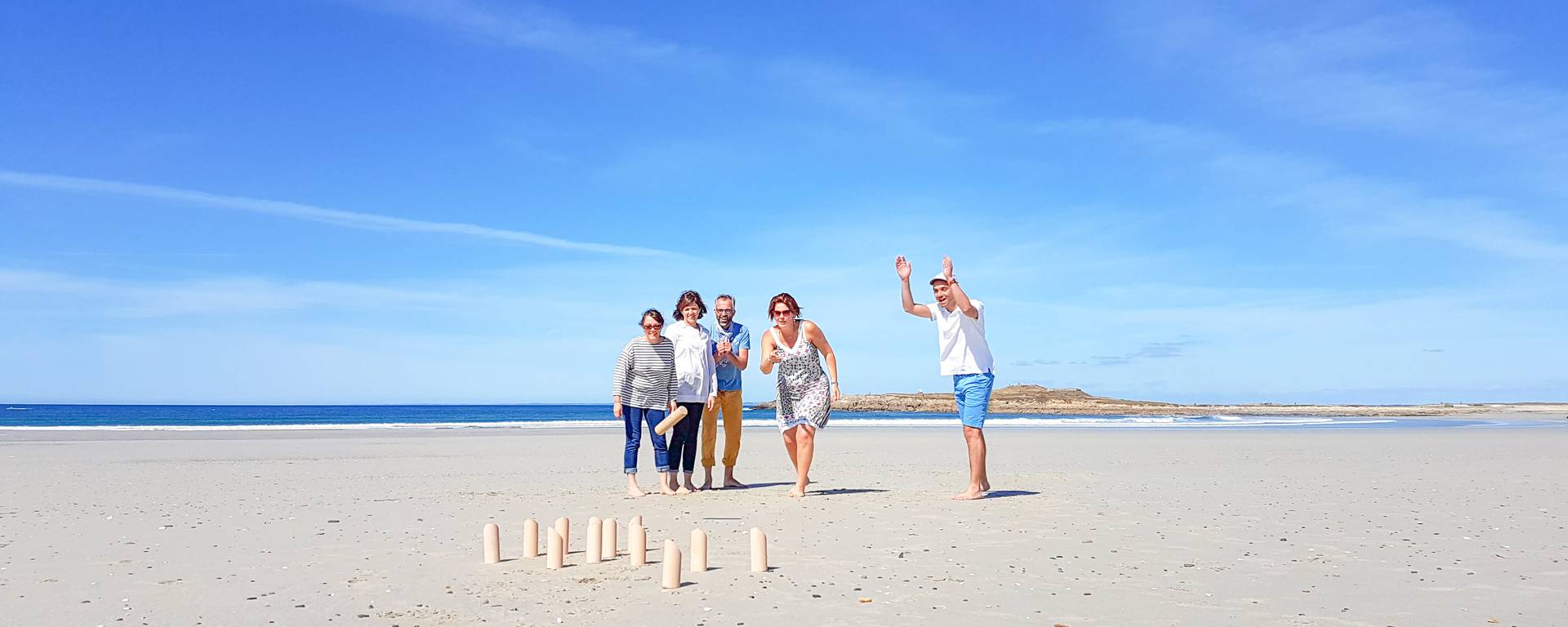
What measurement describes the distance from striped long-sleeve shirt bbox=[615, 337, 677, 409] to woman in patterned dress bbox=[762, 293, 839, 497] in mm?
948

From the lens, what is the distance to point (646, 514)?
8.05 m

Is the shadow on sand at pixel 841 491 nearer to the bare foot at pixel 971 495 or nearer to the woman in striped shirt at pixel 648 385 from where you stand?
the bare foot at pixel 971 495

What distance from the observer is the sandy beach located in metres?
4.61

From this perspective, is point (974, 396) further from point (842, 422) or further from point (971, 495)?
point (842, 422)

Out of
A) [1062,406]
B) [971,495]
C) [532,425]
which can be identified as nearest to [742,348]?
[971,495]

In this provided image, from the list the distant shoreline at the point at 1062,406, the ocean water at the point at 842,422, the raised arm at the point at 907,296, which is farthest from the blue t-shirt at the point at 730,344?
the distant shoreline at the point at 1062,406

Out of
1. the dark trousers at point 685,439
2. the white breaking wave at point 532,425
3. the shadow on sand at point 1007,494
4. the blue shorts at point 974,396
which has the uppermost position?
the blue shorts at point 974,396

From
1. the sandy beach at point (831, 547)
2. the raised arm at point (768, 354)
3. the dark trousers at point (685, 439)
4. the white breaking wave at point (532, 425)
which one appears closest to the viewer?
the sandy beach at point (831, 547)

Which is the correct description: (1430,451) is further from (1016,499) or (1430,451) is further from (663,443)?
(663,443)

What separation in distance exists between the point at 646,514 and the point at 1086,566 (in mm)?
3692

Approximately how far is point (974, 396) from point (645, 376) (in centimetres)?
307

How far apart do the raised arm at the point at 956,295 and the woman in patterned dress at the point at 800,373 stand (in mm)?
1344

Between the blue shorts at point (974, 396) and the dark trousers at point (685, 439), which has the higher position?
the blue shorts at point (974, 396)

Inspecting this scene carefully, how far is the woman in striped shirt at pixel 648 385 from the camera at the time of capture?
9523 millimetres
